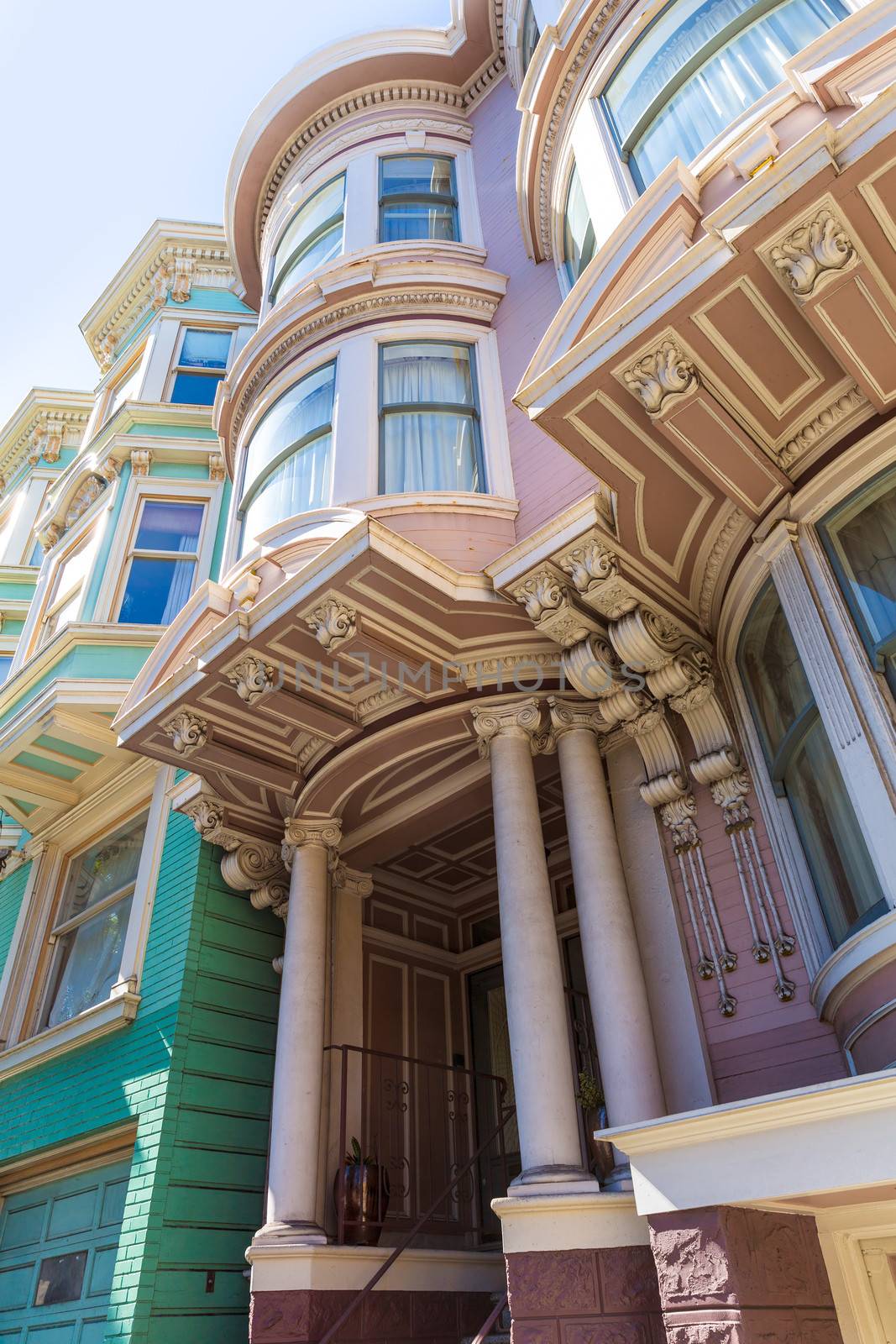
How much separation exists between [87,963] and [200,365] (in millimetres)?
8982

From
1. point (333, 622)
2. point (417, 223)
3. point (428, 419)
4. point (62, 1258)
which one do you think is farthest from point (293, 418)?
point (62, 1258)

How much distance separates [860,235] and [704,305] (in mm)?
734

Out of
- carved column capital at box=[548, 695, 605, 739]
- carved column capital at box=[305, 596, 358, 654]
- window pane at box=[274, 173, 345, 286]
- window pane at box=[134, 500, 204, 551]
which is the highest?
window pane at box=[274, 173, 345, 286]

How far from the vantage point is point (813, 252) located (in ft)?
14.5

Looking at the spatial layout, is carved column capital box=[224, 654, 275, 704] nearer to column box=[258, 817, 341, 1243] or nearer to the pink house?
the pink house

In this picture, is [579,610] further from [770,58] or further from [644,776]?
[770,58]

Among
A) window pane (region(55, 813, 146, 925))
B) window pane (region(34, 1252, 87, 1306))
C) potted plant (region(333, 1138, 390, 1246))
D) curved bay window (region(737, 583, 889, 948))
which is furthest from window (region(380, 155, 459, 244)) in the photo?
window pane (region(34, 1252, 87, 1306))

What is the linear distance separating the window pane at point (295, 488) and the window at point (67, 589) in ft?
14.5

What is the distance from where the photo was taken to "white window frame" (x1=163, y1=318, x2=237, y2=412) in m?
14.2

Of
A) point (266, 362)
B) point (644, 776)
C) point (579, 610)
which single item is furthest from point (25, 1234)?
point (266, 362)

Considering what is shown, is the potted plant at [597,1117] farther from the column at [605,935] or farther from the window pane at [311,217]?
the window pane at [311,217]

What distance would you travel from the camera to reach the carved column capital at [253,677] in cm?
698

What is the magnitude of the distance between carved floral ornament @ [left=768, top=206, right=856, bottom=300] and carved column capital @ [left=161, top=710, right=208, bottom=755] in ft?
16.8

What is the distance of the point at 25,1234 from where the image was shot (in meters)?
9.38
